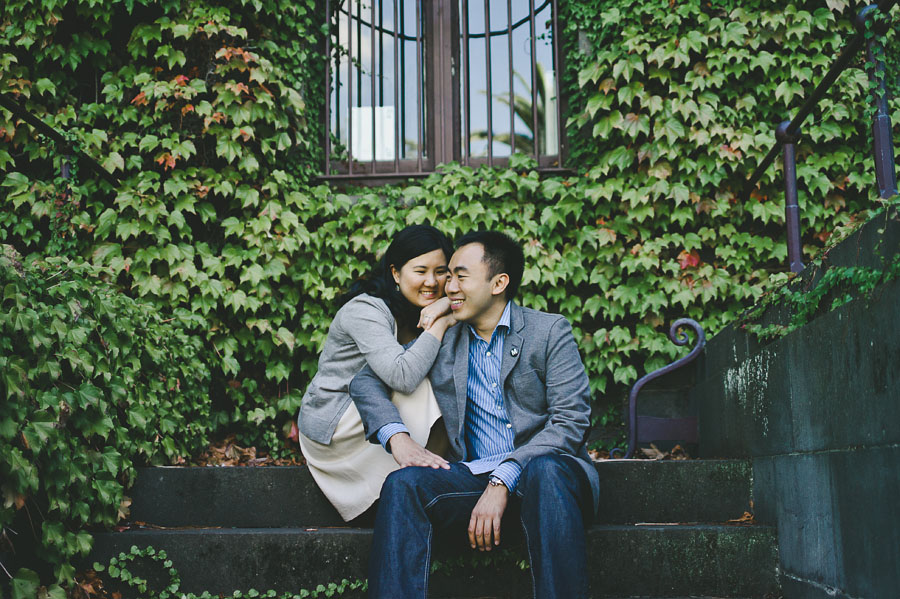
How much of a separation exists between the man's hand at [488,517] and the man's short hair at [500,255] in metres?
0.79

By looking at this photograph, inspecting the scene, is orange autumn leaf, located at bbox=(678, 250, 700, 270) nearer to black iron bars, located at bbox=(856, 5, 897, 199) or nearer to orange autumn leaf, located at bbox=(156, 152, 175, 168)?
black iron bars, located at bbox=(856, 5, 897, 199)

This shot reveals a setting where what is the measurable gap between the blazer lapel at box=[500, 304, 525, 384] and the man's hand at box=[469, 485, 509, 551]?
466 millimetres

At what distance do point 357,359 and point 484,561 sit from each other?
885mm

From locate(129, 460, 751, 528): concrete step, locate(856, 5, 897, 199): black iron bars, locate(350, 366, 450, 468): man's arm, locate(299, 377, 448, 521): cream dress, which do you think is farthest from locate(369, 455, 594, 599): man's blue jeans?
locate(856, 5, 897, 199): black iron bars

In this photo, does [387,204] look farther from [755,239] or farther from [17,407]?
[17,407]

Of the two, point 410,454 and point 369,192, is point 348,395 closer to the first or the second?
point 410,454

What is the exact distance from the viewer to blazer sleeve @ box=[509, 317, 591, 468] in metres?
2.55

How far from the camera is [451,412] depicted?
281cm

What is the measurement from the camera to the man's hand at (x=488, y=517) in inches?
94.4

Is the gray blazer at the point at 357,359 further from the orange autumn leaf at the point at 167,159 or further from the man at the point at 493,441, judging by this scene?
the orange autumn leaf at the point at 167,159

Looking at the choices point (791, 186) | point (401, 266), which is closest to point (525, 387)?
point (401, 266)

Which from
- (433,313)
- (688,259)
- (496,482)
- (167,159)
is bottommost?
(496,482)

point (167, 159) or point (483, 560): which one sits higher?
point (167, 159)

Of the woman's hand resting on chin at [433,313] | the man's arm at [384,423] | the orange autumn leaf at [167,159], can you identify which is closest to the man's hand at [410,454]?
the man's arm at [384,423]
